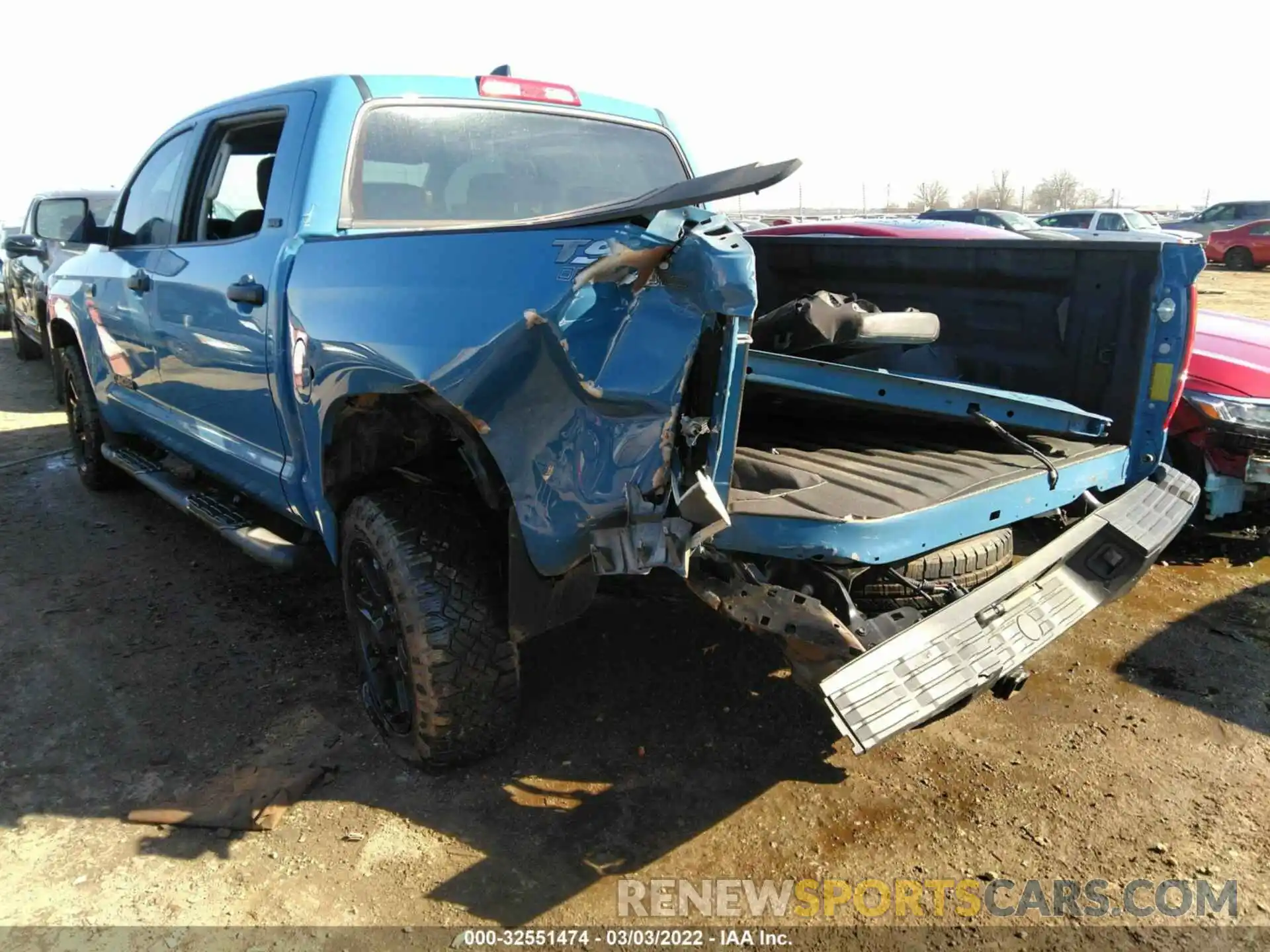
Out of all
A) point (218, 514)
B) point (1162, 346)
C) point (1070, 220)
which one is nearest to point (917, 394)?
point (1162, 346)

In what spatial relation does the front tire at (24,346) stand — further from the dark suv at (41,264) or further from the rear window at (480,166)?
the rear window at (480,166)

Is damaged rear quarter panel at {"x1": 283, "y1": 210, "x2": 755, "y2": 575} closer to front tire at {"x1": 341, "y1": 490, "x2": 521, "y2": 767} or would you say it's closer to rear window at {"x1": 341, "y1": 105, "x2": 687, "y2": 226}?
front tire at {"x1": 341, "y1": 490, "x2": 521, "y2": 767}

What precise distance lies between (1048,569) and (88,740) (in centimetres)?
313

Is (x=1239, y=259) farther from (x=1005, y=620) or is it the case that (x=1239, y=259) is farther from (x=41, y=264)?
(x=1005, y=620)

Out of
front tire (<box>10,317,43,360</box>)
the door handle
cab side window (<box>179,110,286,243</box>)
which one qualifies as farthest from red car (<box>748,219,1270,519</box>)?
front tire (<box>10,317,43,360</box>)

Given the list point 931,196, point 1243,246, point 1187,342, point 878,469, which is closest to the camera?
point 878,469

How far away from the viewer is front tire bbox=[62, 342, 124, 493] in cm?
545

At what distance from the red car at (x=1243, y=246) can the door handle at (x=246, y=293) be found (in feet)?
84.8

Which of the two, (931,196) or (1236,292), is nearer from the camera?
(1236,292)

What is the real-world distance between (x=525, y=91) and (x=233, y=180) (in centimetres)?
124

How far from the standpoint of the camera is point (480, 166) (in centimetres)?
335

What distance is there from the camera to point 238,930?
7.41 feet

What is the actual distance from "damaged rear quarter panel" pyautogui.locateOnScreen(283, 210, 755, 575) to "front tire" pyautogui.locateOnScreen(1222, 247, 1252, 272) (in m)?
26.9

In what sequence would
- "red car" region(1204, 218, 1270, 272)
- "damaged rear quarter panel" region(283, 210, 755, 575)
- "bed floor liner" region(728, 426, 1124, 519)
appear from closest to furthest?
"damaged rear quarter panel" region(283, 210, 755, 575), "bed floor liner" region(728, 426, 1124, 519), "red car" region(1204, 218, 1270, 272)
